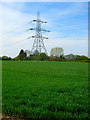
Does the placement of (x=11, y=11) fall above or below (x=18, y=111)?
above

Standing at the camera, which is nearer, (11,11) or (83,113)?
(83,113)

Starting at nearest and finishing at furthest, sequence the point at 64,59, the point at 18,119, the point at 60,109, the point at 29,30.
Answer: the point at 18,119, the point at 60,109, the point at 29,30, the point at 64,59

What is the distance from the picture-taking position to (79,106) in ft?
13.5

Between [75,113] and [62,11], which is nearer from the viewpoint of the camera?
[75,113]

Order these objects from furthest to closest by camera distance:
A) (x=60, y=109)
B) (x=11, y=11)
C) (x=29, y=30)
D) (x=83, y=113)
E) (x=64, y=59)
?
(x=64, y=59) < (x=29, y=30) < (x=11, y=11) < (x=60, y=109) < (x=83, y=113)

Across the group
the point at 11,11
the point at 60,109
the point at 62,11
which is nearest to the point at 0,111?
the point at 60,109

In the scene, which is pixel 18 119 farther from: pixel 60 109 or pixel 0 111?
pixel 60 109

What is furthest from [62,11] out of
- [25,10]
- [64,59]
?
[64,59]

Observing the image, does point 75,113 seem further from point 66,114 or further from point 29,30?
point 29,30

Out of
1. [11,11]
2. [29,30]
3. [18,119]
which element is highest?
[29,30]

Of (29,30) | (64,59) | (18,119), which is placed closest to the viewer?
(18,119)

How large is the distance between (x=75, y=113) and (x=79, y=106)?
50 cm

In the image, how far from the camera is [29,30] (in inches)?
1335

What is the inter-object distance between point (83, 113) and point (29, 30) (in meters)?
31.4
